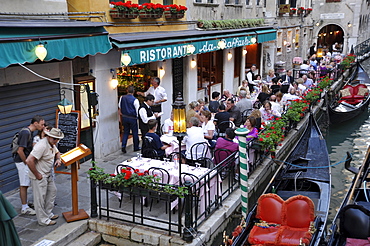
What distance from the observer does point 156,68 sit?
41.4ft

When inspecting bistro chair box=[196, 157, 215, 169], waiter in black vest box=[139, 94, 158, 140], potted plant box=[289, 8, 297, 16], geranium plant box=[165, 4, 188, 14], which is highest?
potted plant box=[289, 8, 297, 16]

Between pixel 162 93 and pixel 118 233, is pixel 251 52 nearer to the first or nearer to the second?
pixel 162 93

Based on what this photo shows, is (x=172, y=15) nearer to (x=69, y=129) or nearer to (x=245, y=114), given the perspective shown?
(x=245, y=114)

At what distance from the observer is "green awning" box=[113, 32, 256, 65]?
10094mm

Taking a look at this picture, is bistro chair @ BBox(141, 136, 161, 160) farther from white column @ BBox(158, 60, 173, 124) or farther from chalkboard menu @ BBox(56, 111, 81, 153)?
white column @ BBox(158, 60, 173, 124)

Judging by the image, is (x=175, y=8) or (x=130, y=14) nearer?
(x=130, y=14)

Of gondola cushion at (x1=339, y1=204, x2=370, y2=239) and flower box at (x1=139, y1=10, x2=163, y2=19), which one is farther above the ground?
flower box at (x1=139, y1=10, x2=163, y2=19)

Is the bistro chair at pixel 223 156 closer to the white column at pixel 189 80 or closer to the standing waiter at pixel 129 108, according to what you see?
the standing waiter at pixel 129 108

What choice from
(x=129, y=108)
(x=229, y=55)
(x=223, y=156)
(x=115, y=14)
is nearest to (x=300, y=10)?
(x=229, y=55)

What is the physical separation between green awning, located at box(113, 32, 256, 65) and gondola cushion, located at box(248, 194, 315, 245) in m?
5.09

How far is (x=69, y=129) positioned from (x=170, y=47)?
15.2 feet

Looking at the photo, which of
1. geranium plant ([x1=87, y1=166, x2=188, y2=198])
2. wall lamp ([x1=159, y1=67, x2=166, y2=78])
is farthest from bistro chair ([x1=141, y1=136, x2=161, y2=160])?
wall lamp ([x1=159, y1=67, x2=166, y2=78])

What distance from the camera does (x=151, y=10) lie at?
11633 mm

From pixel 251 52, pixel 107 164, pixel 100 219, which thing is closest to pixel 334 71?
pixel 251 52
